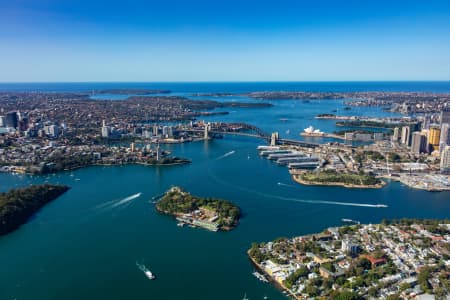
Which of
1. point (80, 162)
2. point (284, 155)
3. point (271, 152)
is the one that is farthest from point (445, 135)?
point (80, 162)

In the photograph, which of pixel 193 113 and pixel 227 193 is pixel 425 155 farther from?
pixel 193 113

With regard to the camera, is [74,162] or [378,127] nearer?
[74,162]

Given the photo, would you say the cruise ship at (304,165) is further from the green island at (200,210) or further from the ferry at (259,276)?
the ferry at (259,276)

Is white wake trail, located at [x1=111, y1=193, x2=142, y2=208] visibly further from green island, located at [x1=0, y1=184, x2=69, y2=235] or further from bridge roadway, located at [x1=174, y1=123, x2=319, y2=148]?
bridge roadway, located at [x1=174, y1=123, x2=319, y2=148]

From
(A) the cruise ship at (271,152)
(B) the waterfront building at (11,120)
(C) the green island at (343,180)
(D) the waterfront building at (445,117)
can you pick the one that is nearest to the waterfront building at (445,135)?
(D) the waterfront building at (445,117)

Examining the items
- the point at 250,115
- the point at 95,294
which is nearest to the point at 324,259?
the point at 95,294

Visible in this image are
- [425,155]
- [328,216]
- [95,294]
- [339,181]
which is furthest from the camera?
[425,155]

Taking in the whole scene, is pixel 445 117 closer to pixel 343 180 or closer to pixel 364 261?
pixel 343 180
